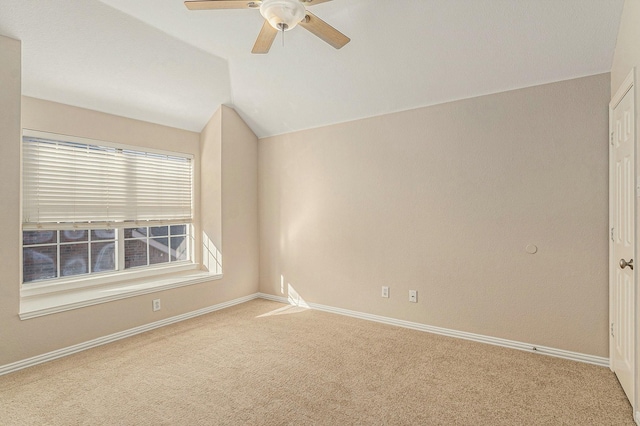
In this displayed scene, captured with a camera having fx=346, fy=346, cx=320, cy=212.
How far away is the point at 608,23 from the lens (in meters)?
2.45

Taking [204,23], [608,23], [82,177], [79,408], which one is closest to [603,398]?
[608,23]

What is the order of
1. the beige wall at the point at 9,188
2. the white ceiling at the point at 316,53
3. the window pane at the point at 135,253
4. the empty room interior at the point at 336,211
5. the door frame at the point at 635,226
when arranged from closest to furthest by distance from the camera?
1. the door frame at the point at 635,226
2. the empty room interior at the point at 336,211
3. the white ceiling at the point at 316,53
4. the beige wall at the point at 9,188
5. the window pane at the point at 135,253

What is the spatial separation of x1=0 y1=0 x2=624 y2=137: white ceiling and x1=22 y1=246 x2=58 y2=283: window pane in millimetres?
1484

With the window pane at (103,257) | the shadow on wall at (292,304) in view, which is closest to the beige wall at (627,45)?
the shadow on wall at (292,304)

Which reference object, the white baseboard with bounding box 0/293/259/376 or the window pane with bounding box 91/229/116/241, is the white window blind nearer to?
the window pane with bounding box 91/229/116/241

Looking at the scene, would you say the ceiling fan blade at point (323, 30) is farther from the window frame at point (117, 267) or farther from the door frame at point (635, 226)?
the window frame at point (117, 267)

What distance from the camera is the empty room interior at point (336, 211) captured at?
7.79 feet

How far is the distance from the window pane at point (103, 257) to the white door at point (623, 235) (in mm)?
4645

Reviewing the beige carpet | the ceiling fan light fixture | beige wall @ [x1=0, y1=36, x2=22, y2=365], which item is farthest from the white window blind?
the ceiling fan light fixture

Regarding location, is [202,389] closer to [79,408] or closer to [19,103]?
[79,408]

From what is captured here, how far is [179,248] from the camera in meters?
4.65

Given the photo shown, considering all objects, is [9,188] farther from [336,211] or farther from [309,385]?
[336,211]

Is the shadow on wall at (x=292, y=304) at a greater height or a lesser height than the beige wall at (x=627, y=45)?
lesser

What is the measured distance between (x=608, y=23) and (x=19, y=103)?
179 inches
